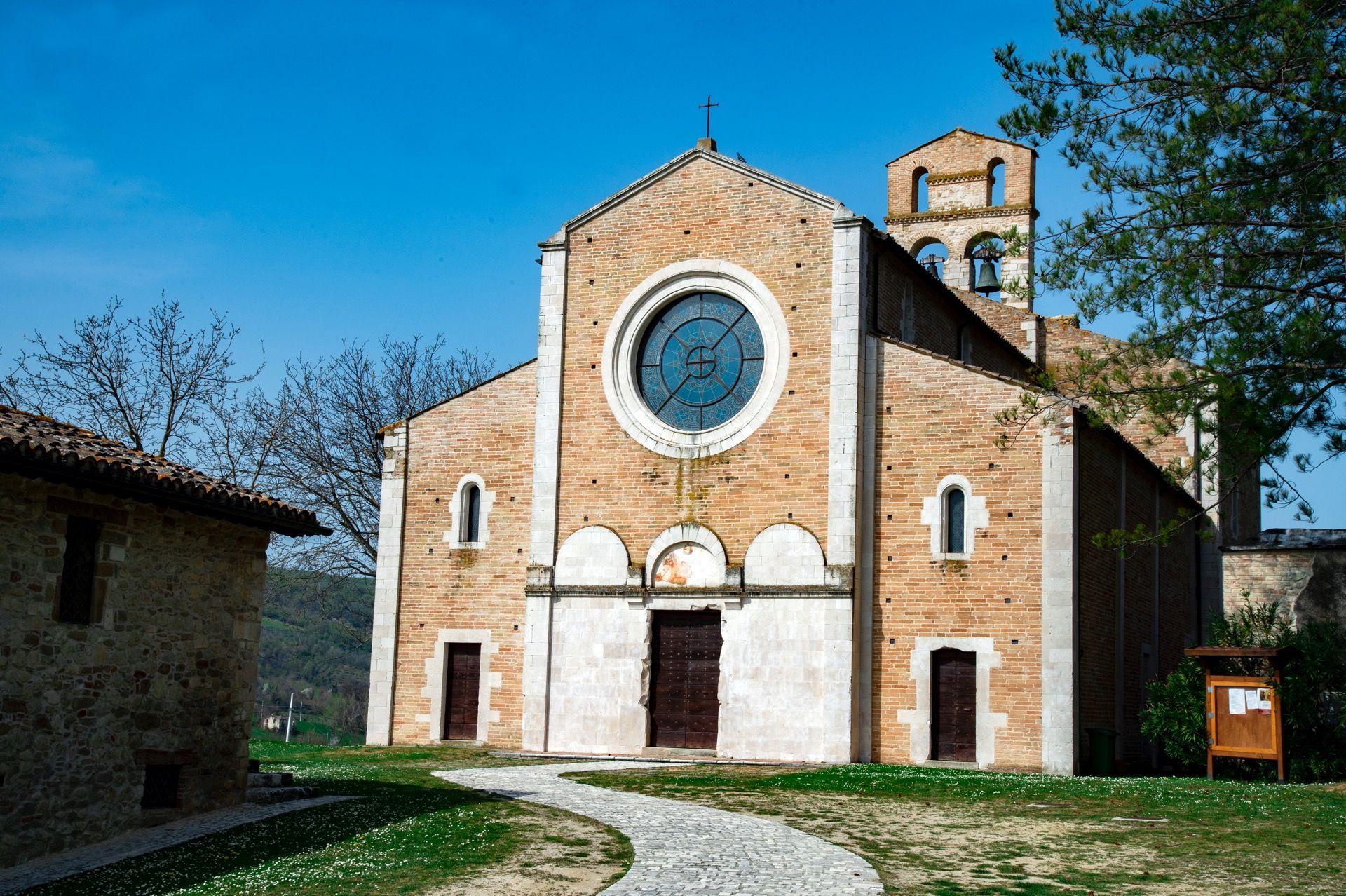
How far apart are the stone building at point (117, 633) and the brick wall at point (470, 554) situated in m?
9.11

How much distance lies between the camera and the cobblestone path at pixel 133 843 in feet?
33.8

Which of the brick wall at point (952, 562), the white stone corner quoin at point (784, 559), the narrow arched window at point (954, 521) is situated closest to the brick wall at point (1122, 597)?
the brick wall at point (952, 562)

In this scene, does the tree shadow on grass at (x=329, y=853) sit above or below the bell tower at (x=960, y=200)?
below

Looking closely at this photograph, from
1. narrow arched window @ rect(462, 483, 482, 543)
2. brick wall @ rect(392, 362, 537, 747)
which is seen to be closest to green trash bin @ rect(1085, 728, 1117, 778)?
brick wall @ rect(392, 362, 537, 747)

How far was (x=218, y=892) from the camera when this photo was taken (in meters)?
9.58

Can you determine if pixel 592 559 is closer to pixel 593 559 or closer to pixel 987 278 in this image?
pixel 593 559

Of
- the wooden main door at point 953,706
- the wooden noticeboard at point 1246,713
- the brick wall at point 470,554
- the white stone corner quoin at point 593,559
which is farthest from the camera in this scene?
the brick wall at point 470,554

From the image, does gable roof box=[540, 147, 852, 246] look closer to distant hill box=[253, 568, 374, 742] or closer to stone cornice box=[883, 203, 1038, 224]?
stone cornice box=[883, 203, 1038, 224]

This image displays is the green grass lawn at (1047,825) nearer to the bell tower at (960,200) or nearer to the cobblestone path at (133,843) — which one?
the cobblestone path at (133,843)

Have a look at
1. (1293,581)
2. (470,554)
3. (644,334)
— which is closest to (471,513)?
(470,554)

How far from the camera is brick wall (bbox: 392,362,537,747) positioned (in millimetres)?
23375

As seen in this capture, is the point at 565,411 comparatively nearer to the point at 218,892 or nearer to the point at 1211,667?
the point at 1211,667

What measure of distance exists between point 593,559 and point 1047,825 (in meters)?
11.3

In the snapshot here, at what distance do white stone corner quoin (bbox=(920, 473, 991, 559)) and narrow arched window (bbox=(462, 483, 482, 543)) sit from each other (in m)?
8.08
